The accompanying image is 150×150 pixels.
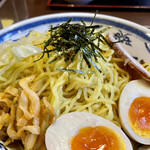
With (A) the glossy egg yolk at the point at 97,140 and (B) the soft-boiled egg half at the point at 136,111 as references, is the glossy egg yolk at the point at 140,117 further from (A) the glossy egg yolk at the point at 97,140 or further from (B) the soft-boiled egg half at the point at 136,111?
(A) the glossy egg yolk at the point at 97,140

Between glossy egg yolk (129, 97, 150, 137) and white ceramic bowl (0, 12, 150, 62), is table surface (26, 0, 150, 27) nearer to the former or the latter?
A: white ceramic bowl (0, 12, 150, 62)

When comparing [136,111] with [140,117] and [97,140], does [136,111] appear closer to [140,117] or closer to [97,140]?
[140,117]

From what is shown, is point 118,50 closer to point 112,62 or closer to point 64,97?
point 112,62

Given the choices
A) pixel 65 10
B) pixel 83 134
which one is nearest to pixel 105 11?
pixel 65 10

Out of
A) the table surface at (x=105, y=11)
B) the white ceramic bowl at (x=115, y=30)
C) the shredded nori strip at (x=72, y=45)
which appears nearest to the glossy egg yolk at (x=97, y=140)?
the shredded nori strip at (x=72, y=45)

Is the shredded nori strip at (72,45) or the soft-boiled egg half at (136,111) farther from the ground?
the shredded nori strip at (72,45)

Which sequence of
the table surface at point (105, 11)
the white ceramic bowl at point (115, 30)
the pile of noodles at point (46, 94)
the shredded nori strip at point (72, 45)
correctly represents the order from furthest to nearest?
1. the table surface at point (105, 11)
2. the white ceramic bowl at point (115, 30)
3. the shredded nori strip at point (72, 45)
4. the pile of noodles at point (46, 94)

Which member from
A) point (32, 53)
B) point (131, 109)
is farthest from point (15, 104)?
point (131, 109)
